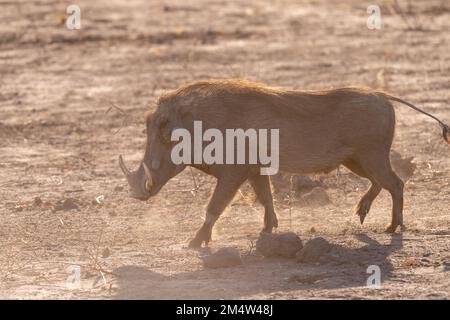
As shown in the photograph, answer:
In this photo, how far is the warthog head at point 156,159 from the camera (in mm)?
7945

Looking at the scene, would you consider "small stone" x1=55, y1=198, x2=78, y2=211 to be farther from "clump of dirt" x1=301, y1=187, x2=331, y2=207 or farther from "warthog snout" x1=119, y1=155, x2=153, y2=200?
"clump of dirt" x1=301, y1=187, x2=331, y2=207

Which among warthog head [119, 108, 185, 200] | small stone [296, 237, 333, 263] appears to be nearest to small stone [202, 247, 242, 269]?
small stone [296, 237, 333, 263]

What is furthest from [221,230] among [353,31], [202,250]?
[353,31]

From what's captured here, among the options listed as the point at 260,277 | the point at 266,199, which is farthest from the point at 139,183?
the point at 260,277

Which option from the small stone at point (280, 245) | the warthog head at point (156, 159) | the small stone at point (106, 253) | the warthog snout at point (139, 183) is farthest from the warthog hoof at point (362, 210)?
the small stone at point (106, 253)

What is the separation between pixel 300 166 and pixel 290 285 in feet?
4.26

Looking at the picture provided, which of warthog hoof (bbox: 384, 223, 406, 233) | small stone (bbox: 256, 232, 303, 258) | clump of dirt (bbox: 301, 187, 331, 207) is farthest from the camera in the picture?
clump of dirt (bbox: 301, 187, 331, 207)

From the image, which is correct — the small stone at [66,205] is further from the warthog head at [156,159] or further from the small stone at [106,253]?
the small stone at [106,253]

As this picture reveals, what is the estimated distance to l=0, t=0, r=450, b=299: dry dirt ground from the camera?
7191 mm

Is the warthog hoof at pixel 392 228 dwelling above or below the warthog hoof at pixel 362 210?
below

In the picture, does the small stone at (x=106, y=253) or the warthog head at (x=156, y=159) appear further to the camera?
the warthog head at (x=156, y=159)

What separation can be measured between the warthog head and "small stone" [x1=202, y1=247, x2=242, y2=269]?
2.78ft

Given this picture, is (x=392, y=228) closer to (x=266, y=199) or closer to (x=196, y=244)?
(x=266, y=199)

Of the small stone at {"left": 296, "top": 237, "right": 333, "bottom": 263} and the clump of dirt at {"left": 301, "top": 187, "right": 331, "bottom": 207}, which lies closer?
the small stone at {"left": 296, "top": 237, "right": 333, "bottom": 263}
